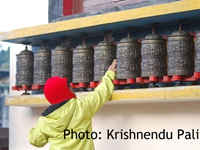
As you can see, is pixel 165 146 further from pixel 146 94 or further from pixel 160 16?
pixel 160 16

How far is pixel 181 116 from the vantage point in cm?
577

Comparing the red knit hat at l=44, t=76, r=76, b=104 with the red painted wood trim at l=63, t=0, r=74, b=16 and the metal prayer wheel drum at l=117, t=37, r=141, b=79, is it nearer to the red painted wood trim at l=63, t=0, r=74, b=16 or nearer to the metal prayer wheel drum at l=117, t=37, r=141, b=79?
the metal prayer wheel drum at l=117, t=37, r=141, b=79

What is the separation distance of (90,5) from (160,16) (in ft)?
5.53

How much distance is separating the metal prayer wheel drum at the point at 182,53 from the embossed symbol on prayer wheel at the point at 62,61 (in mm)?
1313

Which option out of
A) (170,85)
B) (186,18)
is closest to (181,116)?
(170,85)

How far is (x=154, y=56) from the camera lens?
5633 mm

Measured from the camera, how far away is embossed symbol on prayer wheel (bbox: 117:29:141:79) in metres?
5.81

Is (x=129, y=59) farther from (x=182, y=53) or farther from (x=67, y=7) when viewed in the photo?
(x=67, y=7)

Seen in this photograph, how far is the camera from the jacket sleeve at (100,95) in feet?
18.0

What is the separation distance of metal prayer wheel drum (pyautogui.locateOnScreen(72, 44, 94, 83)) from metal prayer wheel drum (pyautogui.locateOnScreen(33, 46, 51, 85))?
51 centimetres

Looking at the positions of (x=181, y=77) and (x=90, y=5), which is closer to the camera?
(x=181, y=77)

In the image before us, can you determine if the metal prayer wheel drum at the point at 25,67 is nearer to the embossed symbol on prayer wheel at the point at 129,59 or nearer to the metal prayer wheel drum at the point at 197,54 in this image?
the embossed symbol on prayer wheel at the point at 129,59

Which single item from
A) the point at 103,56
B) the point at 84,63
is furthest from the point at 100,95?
the point at 84,63

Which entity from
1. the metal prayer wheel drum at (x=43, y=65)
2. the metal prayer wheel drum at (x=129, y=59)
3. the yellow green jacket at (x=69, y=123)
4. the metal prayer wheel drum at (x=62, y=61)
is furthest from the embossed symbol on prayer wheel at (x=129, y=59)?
the metal prayer wheel drum at (x=43, y=65)
